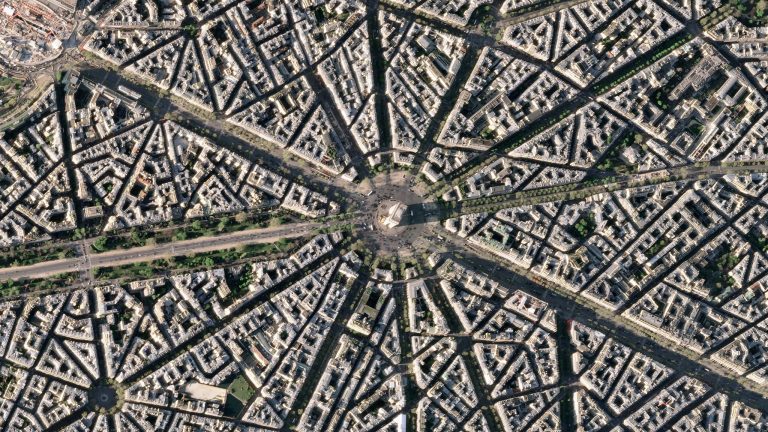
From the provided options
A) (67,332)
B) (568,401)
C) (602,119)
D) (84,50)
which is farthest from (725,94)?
(67,332)

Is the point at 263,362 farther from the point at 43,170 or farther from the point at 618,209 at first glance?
the point at 618,209

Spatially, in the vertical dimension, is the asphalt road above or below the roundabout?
below

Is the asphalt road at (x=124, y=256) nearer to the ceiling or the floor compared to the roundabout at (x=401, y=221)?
nearer to the floor

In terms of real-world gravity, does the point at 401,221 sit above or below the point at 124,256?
above

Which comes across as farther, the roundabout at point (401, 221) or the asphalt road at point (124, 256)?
the roundabout at point (401, 221)

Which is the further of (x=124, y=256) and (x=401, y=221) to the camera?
(x=401, y=221)

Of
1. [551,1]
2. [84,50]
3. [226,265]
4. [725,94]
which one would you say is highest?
[551,1]

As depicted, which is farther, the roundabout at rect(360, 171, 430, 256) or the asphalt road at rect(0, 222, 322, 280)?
the roundabout at rect(360, 171, 430, 256)

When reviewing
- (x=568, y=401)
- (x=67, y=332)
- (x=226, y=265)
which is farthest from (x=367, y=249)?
(x=67, y=332)

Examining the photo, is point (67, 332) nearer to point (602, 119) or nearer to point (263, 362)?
point (263, 362)

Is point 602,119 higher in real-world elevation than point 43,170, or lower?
higher
